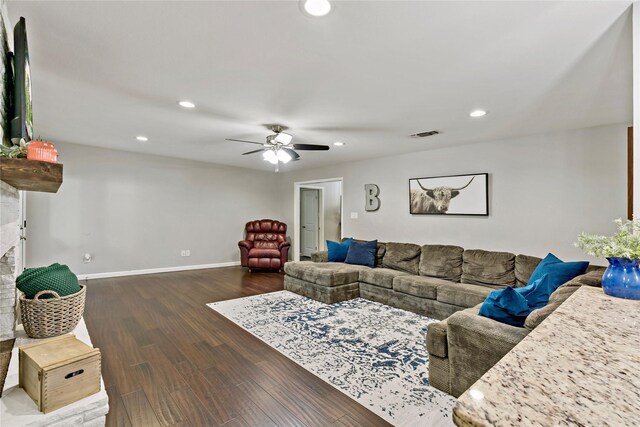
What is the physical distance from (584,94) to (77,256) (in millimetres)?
7356

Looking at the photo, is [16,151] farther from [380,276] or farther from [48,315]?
[380,276]

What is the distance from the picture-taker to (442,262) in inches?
167

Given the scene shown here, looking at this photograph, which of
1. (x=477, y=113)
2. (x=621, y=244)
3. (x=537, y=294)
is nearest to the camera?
(x=621, y=244)

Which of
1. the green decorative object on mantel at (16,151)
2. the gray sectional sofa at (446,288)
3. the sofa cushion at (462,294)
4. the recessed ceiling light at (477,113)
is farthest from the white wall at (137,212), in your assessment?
the recessed ceiling light at (477,113)

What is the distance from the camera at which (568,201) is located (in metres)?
3.71

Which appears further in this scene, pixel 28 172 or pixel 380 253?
pixel 380 253

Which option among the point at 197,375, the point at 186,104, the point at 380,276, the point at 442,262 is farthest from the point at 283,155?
the point at 442,262

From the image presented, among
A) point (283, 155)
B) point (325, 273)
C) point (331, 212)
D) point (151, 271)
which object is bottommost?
point (151, 271)

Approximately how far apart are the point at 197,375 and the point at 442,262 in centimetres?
334

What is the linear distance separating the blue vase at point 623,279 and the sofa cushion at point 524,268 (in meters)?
2.22

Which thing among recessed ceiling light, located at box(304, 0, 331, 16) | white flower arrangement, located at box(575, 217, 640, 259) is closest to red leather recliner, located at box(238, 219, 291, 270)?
recessed ceiling light, located at box(304, 0, 331, 16)

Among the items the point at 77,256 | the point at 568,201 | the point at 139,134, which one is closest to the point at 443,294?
the point at 568,201

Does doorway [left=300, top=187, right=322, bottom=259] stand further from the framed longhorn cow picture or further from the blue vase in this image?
the blue vase

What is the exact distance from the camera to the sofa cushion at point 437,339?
2.18 meters
